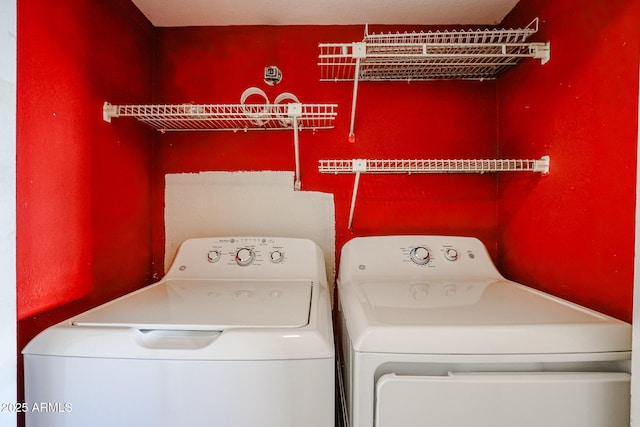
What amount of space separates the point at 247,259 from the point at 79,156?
67 cm

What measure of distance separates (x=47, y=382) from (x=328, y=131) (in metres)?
1.32

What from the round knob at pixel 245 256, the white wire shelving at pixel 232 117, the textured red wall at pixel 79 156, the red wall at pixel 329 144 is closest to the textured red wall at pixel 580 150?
the red wall at pixel 329 144

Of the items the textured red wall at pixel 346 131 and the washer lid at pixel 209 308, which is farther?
the textured red wall at pixel 346 131

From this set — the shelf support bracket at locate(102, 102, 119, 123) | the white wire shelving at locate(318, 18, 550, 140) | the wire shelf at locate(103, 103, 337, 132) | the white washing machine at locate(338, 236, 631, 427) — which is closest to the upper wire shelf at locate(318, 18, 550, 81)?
the white wire shelving at locate(318, 18, 550, 140)

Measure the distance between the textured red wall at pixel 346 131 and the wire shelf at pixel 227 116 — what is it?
0.05 m

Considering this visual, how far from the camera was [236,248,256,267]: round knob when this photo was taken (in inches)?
55.0

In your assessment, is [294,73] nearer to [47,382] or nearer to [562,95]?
[562,95]

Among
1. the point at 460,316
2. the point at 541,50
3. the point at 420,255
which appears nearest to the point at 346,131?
the point at 420,255

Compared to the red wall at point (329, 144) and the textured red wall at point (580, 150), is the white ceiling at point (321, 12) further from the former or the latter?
the textured red wall at point (580, 150)

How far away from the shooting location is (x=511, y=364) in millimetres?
788

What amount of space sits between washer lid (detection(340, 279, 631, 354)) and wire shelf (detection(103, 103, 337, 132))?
2.59 ft

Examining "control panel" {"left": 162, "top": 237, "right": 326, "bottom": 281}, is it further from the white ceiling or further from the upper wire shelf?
the white ceiling

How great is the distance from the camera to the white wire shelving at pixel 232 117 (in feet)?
4.30

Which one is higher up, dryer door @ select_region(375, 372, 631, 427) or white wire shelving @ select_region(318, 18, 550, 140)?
white wire shelving @ select_region(318, 18, 550, 140)
